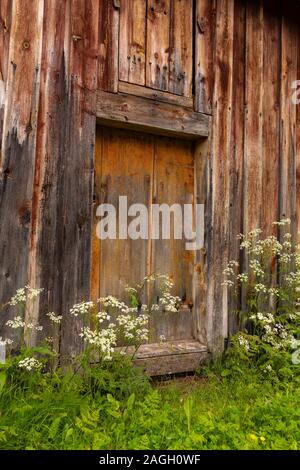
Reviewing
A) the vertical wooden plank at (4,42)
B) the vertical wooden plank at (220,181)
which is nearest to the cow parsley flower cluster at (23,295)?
the vertical wooden plank at (4,42)

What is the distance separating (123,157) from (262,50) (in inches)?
75.4

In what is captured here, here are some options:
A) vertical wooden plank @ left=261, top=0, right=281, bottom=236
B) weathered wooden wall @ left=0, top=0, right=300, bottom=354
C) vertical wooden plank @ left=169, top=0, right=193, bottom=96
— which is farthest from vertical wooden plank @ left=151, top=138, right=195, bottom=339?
vertical wooden plank @ left=261, top=0, right=281, bottom=236

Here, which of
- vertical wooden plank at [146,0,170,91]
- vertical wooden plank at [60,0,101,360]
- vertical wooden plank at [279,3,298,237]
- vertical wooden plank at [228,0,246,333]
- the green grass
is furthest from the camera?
vertical wooden plank at [279,3,298,237]

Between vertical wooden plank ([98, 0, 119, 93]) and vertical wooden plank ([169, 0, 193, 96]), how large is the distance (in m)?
0.54

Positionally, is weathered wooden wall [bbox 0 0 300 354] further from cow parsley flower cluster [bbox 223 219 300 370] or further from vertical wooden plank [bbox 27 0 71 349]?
cow parsley flower cluster [bbox 223 219 300 370]

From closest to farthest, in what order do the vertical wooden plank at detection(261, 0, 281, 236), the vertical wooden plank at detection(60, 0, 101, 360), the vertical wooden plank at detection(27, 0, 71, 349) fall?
1. the vertical wooden plank at detection(27, 0, 71, 349)
2. the vertical wooden plank at detection(60, 0, 101, 360)
3. the vertical wooden plank at detection(261, 0, 281, 236)

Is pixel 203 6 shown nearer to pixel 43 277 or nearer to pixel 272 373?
pixel 43 277

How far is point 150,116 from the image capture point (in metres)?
3.62

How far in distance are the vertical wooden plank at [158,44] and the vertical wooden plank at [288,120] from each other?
4.64 ft

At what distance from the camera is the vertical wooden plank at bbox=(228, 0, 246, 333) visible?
4.07 meters

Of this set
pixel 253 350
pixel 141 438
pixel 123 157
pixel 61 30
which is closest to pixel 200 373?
pixel 253 350

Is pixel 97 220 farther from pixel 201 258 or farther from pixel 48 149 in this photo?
pixel 201 258

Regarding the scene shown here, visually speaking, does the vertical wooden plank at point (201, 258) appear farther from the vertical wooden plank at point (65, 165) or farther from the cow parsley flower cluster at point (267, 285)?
the vertical wooden plank at point (65, 165)

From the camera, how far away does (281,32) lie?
4.59 m
